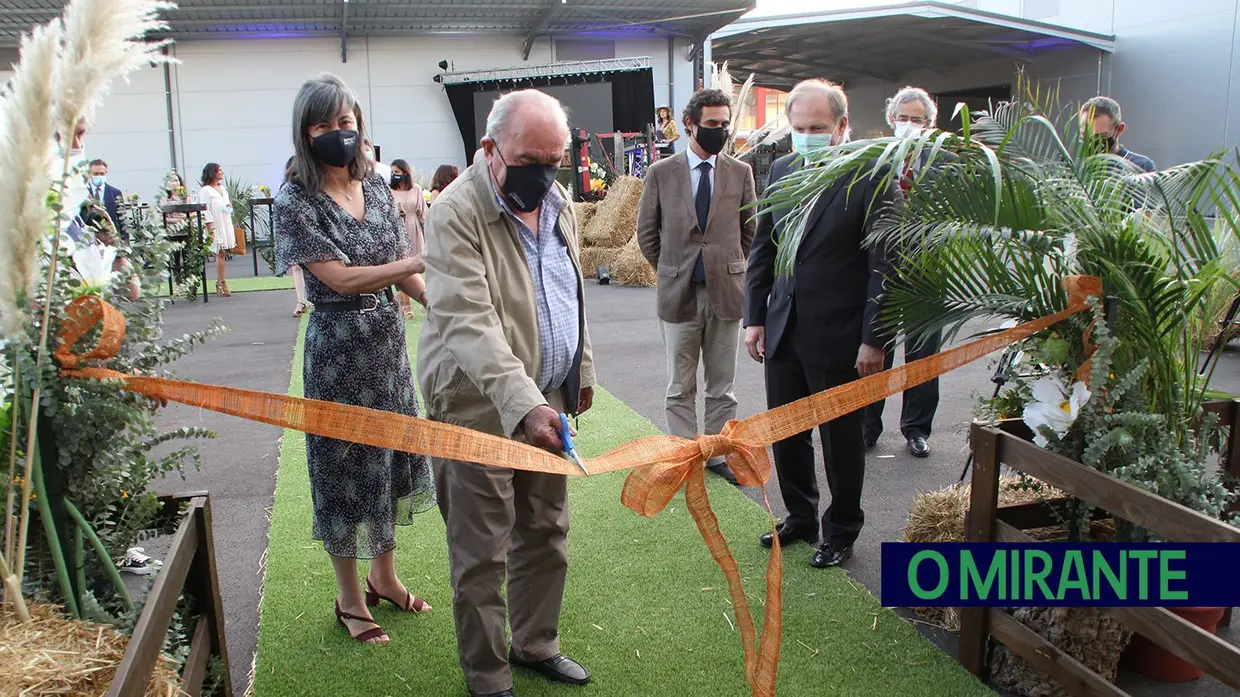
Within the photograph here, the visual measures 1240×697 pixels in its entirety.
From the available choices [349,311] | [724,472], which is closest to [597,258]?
[724,472]

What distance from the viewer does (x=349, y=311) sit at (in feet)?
9.88

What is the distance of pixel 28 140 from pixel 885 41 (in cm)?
1846

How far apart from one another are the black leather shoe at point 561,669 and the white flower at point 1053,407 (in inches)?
61.8

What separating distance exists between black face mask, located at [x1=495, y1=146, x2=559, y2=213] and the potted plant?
0.71m

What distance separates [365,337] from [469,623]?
99 centimetres

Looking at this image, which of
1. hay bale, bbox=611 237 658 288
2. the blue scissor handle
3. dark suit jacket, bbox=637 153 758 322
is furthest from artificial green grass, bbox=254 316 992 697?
hay bale, bbox=611 237 658 288

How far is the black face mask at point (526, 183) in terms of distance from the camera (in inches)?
99.9

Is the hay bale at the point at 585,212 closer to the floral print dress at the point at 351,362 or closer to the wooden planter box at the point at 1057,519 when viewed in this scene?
the floral print dress at the point at 351,362

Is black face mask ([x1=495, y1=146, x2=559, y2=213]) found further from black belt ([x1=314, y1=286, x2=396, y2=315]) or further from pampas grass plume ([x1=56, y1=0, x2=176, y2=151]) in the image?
pampas grass plume ([x1=56, y1=0, x2=176, y2=151])

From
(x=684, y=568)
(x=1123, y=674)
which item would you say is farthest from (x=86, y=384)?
(x=1123, y=674)

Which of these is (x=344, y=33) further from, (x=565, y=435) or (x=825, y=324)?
(x=565, y=435)

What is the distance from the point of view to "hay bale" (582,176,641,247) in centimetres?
1435

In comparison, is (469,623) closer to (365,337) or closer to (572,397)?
(572,397)

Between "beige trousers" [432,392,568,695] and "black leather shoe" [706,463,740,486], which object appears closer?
"beige trousers" [432,392,568,695]
